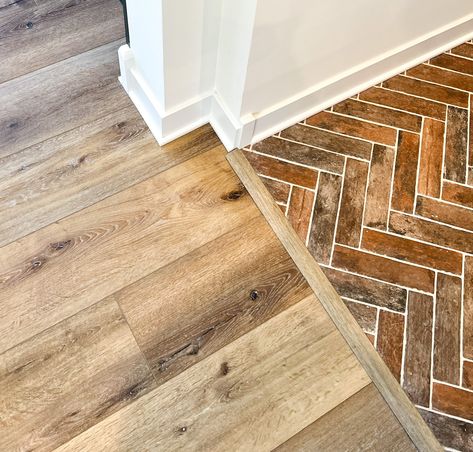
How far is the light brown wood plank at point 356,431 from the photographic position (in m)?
1.42

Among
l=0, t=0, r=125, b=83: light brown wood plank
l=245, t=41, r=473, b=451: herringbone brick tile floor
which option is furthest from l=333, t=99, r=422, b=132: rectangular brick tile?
l=0, t=0, r=125, b=83: light brown wood plank

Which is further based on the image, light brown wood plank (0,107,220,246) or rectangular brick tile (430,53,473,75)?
rectangular brick tile (430,53,473,75)

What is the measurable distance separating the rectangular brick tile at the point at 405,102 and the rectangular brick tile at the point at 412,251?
531 mm

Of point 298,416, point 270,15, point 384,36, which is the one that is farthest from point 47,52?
point 298,416

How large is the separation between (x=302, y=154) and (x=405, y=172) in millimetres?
362

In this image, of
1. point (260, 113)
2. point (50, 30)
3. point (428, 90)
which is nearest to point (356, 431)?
point (260, 113)

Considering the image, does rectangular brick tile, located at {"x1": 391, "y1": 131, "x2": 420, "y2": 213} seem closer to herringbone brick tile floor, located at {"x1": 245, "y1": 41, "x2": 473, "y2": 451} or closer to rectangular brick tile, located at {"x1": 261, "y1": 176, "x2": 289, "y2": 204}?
herringbone brick tile floor, located at {"x1": 245, "y1": 41, "x2": 473, "y2": 451}

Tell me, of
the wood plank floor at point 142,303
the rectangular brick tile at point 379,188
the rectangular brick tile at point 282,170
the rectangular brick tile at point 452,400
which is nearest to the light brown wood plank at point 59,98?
the wood plank floor at point 142,303

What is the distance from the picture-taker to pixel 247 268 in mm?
1638

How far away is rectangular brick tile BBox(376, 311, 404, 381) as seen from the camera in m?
1.55

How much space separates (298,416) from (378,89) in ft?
3.96

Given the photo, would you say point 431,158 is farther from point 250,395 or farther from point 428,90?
point 250,395

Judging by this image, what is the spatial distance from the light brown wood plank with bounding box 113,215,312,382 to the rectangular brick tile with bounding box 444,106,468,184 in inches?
27.3

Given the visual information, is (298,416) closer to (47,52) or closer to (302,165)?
(302,165)
